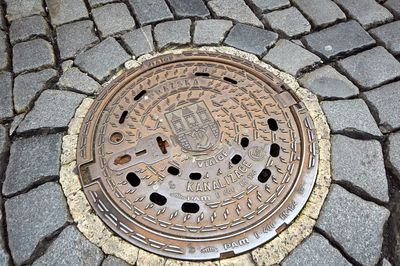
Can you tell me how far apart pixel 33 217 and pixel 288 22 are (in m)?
1.86

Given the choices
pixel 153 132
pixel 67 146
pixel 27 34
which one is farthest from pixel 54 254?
pixel 27 34

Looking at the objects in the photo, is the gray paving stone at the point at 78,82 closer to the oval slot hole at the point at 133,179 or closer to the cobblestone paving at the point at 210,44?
the cobblestone paving at the point at 210,44

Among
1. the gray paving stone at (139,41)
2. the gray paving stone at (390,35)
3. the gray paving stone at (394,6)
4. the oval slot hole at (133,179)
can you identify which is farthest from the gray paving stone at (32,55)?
the gray paving stone at (394,6)

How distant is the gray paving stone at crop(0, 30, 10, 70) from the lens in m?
2.44

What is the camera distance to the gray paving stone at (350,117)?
215cm

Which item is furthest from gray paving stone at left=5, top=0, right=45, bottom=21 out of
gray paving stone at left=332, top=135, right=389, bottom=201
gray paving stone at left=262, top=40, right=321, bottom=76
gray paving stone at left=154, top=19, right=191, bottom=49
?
gray paving stone at left=332, top=135, right=389, bottom=201

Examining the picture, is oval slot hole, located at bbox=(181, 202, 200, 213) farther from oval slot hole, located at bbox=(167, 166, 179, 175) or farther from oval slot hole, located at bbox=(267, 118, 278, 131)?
oval slot hole, located at bbox=(267, 118, 278, 131)

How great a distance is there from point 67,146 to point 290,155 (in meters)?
1.11

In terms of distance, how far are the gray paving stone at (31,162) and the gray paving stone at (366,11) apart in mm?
1961

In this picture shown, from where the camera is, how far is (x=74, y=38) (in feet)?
8.37

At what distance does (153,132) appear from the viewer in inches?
82.0

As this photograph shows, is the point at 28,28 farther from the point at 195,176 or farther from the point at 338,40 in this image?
the point at 338,40

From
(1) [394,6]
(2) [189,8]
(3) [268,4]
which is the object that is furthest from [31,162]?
(1) [394,6]

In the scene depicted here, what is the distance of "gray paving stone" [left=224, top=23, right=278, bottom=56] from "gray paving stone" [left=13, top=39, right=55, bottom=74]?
1.07m
